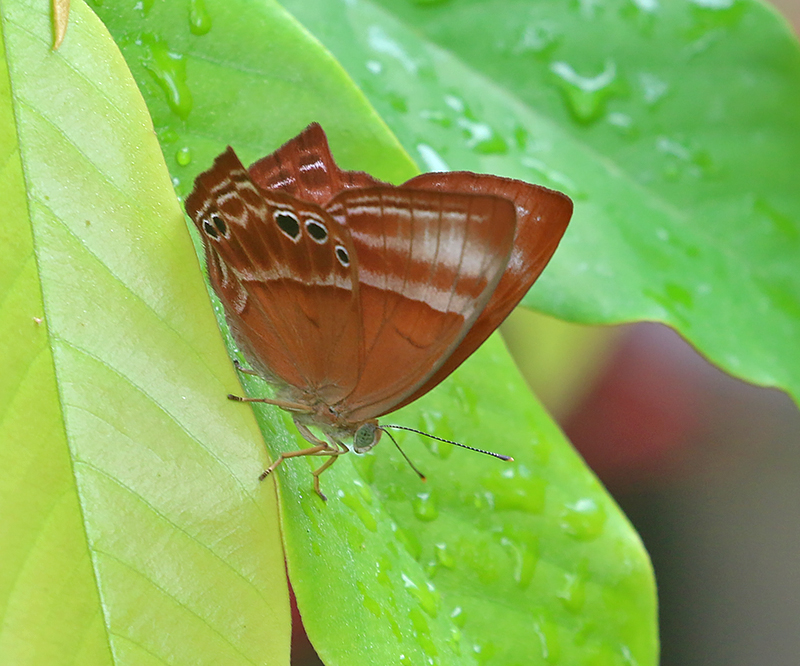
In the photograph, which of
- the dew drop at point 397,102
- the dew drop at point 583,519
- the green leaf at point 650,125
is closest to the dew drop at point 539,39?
the green leaf at point 650,125

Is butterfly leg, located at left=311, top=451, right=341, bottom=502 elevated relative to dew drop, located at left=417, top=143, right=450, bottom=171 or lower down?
lower down

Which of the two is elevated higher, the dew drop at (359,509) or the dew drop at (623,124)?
the dew drop at (623,124)

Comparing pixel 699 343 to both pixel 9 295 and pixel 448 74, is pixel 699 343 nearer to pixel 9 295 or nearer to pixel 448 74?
pixel 448 74

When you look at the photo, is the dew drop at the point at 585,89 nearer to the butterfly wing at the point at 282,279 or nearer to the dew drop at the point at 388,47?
the dew drop at the point at 388,47

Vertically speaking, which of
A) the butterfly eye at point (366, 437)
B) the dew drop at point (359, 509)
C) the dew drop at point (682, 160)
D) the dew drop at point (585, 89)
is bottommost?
the butterfly eye at point (366, 437)

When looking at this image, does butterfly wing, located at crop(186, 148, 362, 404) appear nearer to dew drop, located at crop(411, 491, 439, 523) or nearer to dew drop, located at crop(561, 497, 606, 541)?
dew drop, located at crop(411, 491, 439, 523)

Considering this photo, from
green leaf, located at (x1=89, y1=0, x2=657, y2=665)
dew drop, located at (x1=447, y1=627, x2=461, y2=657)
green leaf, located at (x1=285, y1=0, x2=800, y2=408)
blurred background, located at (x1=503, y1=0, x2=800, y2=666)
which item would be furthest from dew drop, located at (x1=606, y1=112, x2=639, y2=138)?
blurred background, located at (x1=503, y1=0, x2=800, y2=666)

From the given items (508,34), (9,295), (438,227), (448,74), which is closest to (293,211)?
(438,227)
